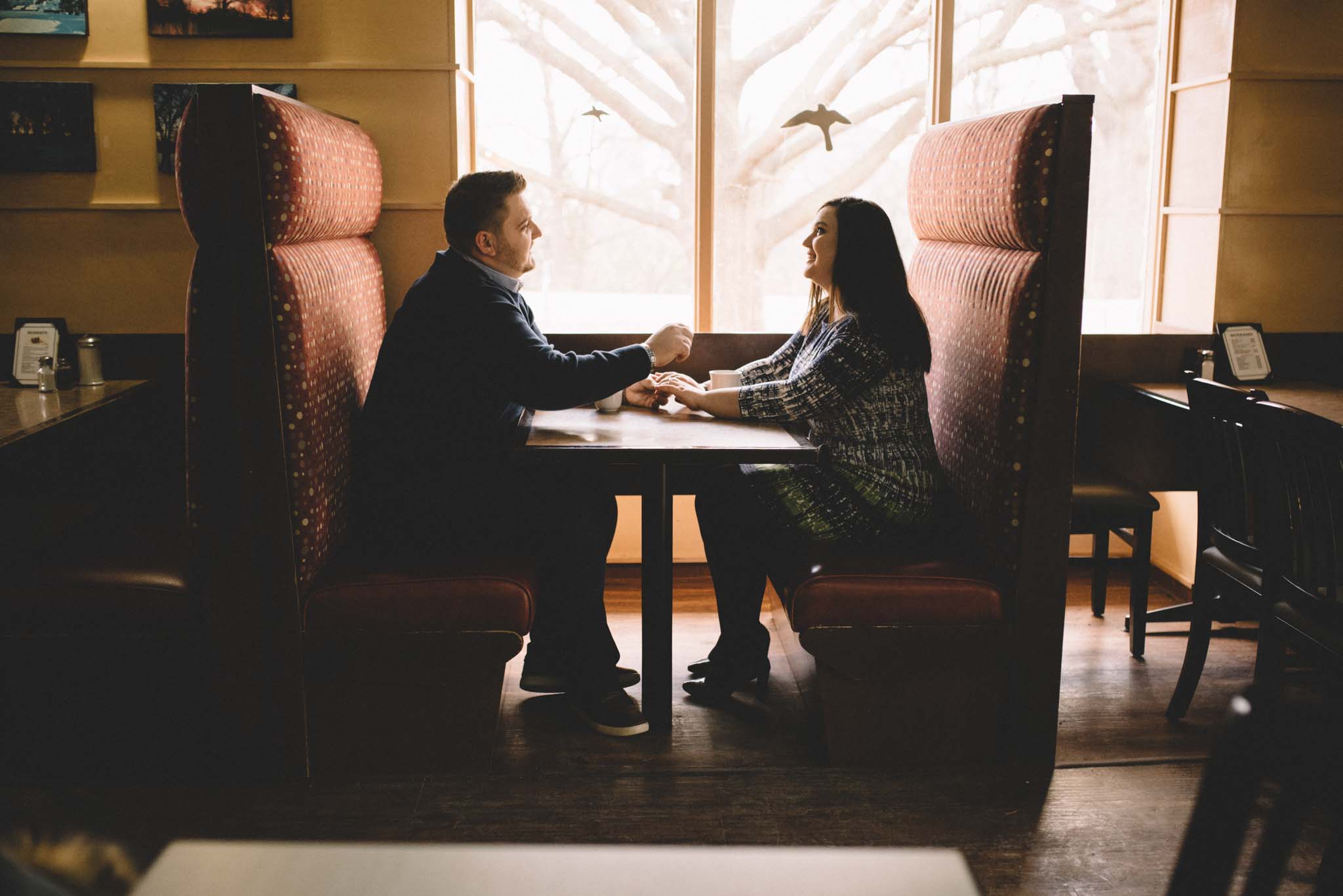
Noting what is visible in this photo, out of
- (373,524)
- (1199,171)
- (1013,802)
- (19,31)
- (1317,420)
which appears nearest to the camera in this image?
(1317,420)

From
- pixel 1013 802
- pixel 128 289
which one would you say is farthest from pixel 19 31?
pixel 1013 802

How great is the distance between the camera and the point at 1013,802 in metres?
2.43

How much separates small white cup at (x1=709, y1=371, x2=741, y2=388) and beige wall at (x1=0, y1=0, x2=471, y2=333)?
3.78 ft

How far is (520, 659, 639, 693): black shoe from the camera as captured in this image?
116 inches

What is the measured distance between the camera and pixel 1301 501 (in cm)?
233

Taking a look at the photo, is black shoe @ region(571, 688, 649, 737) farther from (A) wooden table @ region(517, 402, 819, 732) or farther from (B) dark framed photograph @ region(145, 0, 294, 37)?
(B) dark framed photograph @ region(145, 0, 294, 37)

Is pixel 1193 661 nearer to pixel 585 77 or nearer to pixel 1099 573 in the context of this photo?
pixel 1099 573

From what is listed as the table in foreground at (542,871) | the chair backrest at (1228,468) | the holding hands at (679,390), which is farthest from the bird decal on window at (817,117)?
the table in foreground at (542,871)

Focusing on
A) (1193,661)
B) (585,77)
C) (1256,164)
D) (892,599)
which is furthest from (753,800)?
(1256,164)

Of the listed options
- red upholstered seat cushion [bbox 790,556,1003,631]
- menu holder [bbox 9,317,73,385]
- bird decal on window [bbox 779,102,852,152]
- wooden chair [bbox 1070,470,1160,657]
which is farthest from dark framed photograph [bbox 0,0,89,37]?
wooden chair [bbox 1070,470,1160,657]

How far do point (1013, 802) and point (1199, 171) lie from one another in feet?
7.92

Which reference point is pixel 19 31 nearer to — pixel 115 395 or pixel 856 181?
pixel 115 395

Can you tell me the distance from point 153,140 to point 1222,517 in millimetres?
3252

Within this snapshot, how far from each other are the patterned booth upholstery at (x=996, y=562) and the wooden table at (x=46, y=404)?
1778mm
